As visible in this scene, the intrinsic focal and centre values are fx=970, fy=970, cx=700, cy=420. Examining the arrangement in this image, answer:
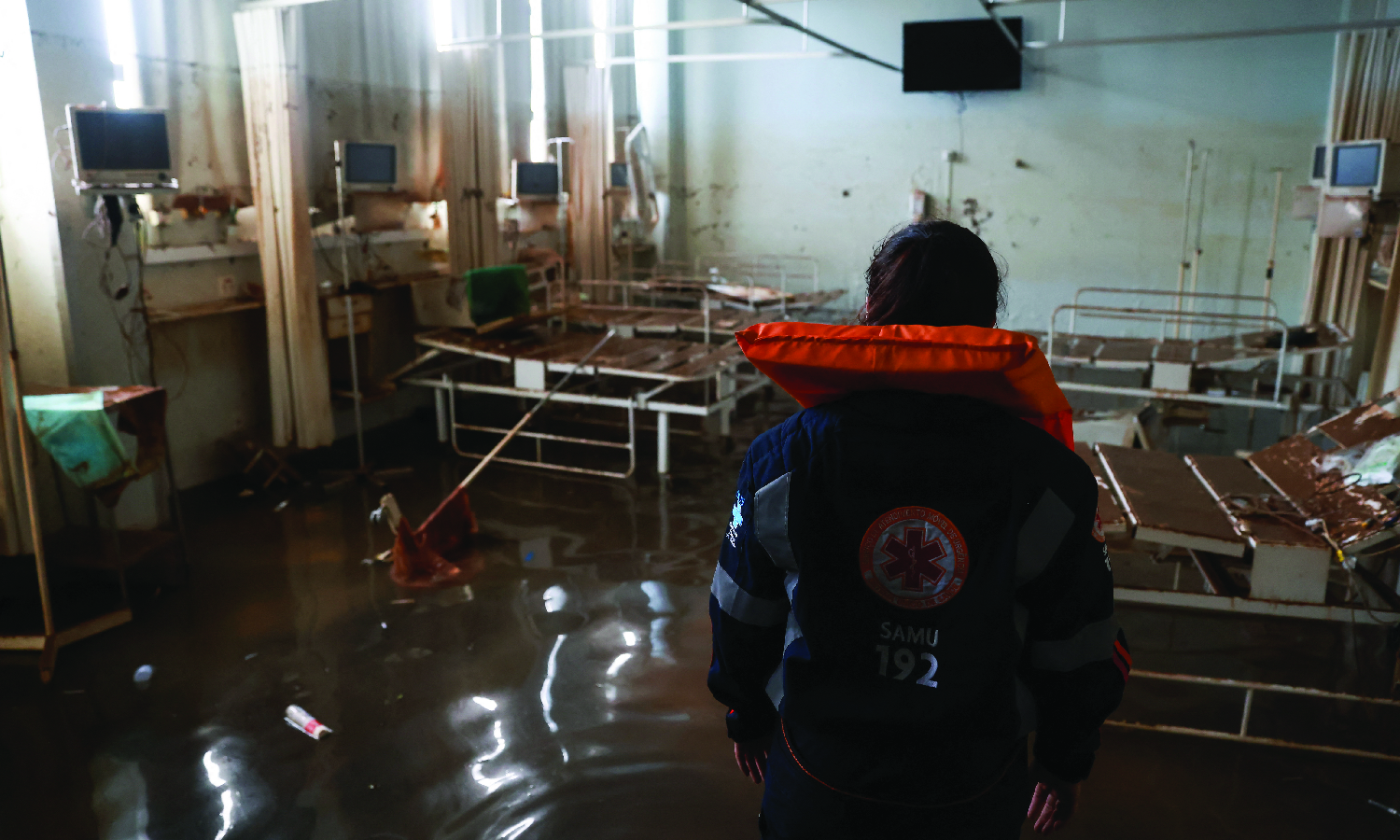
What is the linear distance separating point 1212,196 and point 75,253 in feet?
29.8

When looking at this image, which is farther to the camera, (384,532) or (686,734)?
(384,532)

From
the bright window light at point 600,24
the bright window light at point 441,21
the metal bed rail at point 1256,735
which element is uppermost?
the bright window light at point 600,24

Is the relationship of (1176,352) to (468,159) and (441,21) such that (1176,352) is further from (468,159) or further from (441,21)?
(441,21)

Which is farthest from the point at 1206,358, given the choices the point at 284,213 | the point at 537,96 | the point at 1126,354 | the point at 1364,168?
the point at 537,96

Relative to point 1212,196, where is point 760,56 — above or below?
above

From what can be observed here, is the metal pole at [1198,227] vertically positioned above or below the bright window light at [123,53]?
below

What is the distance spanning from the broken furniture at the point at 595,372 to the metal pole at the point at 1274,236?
4.75m

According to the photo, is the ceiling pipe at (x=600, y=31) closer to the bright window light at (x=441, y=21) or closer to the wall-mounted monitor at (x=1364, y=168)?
the bright window light at (x=441, y=21)

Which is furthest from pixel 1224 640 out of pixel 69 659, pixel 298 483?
pixel 298 483

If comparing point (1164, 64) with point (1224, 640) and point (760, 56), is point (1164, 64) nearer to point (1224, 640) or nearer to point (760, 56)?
point (760, 56)

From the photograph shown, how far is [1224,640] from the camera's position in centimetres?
402

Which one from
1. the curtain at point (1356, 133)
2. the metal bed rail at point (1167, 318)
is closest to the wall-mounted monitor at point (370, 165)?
the metal bed rail at point (1167, 318)

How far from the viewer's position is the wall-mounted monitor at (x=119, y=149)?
14.5ft

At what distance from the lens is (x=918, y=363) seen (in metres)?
1.35
